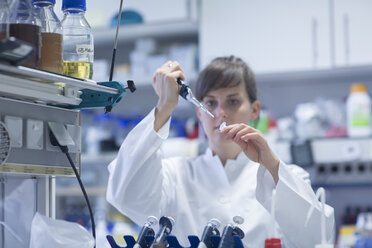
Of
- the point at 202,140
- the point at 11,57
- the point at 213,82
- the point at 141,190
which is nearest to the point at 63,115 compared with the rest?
the point at 11,57

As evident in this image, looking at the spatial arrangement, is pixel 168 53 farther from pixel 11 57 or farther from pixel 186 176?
pixel 11 57

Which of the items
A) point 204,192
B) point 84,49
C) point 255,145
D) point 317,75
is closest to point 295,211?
point 255,145

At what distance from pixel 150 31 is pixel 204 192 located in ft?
5.99

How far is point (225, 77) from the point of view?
1715mm

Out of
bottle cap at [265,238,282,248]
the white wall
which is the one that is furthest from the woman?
the white wall

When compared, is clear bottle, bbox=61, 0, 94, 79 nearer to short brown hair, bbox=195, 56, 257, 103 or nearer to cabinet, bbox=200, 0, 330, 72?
short brown hair, bbox=195, 56, 257, 103

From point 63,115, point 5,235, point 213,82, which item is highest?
point 213,82

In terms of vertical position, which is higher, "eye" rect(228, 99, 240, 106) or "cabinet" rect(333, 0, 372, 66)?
"cabinet" rect(333, 0, 372, 66)

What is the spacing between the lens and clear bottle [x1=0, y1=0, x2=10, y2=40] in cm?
97

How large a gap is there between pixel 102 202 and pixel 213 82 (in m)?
1.91

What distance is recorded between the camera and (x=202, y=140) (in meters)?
2.93

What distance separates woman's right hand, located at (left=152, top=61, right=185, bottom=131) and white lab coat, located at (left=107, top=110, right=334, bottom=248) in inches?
0.9

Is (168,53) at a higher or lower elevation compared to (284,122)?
higher

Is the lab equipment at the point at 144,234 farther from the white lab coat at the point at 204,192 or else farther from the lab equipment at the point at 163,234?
the white lab coat at the point at 204,192
